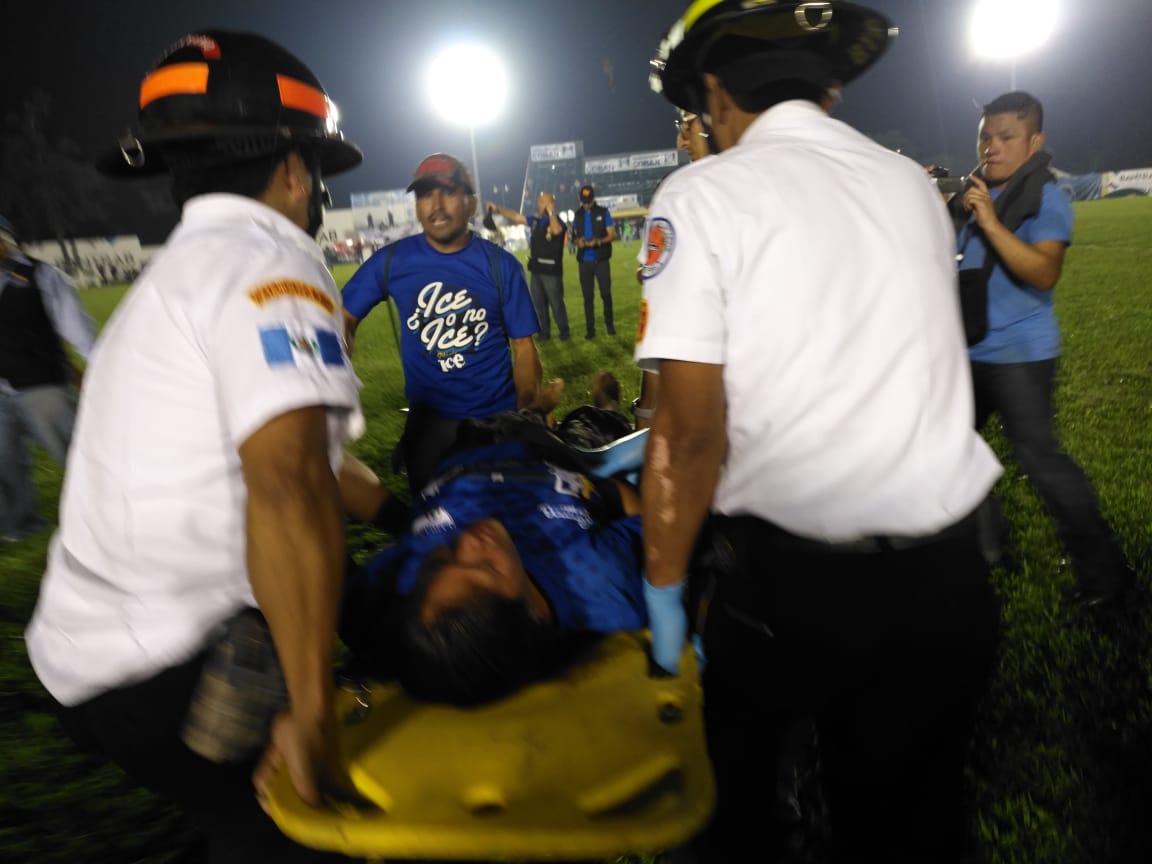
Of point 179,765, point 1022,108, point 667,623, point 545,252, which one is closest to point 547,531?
point 667,623

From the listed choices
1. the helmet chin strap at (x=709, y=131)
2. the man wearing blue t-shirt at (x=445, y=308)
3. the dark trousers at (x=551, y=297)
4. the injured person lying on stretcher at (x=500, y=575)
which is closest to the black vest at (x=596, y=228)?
the dark trousers at (x=551, y=297)

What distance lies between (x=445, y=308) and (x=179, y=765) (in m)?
2.81

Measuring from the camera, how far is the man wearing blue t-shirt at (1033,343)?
2.86 metres

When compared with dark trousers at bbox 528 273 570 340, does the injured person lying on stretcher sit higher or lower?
higher

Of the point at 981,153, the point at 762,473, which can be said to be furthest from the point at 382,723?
the point at 981,153

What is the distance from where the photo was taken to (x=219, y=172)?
1.33 metres

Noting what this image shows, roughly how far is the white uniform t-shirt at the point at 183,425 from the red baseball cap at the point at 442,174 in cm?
276

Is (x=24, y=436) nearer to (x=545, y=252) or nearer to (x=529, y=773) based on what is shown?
(x=529, y=773)

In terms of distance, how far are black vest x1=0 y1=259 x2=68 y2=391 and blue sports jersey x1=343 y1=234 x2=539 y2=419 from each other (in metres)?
2.12

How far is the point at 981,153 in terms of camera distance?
3197 mm

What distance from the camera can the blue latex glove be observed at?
1521mm

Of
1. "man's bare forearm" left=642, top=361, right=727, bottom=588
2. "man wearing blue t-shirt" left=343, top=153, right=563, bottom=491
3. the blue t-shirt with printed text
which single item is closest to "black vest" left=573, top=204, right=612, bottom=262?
"man wearing blue t-shirt" left=343, top=153, right=563, bottom=491

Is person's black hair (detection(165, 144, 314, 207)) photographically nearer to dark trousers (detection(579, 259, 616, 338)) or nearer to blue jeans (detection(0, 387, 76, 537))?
blue jeans (detection(0, 387, 76, 537))

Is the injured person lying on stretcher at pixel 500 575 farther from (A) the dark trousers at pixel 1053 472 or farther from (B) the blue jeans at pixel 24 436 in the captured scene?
(B) the blue jeans at pixel 24 436
